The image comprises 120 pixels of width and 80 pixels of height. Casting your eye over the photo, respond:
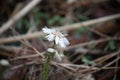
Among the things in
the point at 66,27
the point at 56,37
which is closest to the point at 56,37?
the point at 56,37

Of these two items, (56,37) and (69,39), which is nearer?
(56,37)

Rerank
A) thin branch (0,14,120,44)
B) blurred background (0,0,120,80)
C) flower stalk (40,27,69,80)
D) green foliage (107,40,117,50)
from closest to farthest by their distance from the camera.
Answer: flower stalk (40,27,69,80) < blurred background (0,0,120,80) < green foliage (107,40,117,50) < thin branch (0,14,120,44)

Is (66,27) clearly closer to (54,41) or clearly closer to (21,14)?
(21,14)

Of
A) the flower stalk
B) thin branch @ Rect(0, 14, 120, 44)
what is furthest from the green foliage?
the flower stalk

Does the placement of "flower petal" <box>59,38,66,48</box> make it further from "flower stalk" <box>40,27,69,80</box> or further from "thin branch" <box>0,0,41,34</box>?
"thin branch" <box>0,0,41,34</box>

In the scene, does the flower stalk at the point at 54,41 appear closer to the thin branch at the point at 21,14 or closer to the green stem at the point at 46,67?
the green stem at the point at 46,67

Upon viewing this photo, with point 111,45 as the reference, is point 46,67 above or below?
below

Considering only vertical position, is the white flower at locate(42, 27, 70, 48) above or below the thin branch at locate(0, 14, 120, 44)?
below

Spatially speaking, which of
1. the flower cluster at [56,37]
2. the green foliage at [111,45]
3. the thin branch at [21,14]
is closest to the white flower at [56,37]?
the flower cluster at [56,37]

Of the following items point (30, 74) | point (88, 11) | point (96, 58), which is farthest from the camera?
point (88, 11)

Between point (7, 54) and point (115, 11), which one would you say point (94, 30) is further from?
point (7, 54)

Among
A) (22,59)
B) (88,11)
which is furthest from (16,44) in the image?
(88,11)
